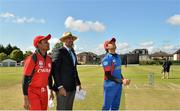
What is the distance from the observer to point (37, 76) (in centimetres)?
621

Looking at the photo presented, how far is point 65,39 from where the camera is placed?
6.92m

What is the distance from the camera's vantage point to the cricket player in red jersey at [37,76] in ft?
20.0

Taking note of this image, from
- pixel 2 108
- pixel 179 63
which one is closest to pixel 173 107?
pixel 2 108

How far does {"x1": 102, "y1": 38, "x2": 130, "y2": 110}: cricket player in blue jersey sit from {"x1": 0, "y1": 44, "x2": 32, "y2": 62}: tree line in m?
122

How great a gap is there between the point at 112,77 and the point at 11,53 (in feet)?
449

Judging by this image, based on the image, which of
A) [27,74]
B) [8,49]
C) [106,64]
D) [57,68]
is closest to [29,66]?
[27,74]

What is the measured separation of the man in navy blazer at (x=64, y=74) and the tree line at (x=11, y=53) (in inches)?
4824

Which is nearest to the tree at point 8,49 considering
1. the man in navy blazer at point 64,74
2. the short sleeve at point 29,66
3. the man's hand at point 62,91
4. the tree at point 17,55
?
the tree at point 17,55

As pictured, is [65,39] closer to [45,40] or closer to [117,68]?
[45,40]

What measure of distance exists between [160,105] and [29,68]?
7.00 metres

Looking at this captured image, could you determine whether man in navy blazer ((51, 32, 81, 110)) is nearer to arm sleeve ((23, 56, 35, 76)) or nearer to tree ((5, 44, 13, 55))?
arm sleeve ((23, 56, 35, 76))

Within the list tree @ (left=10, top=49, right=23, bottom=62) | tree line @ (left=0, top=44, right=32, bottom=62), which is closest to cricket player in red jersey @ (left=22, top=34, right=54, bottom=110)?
tree line @ (left=0, top=44, right=32, bottom=62)

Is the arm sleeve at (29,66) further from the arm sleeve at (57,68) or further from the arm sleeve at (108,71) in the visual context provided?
the arm sleeve at (108,71)

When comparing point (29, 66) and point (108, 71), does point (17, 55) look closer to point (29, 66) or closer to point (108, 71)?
point (108, 71)
